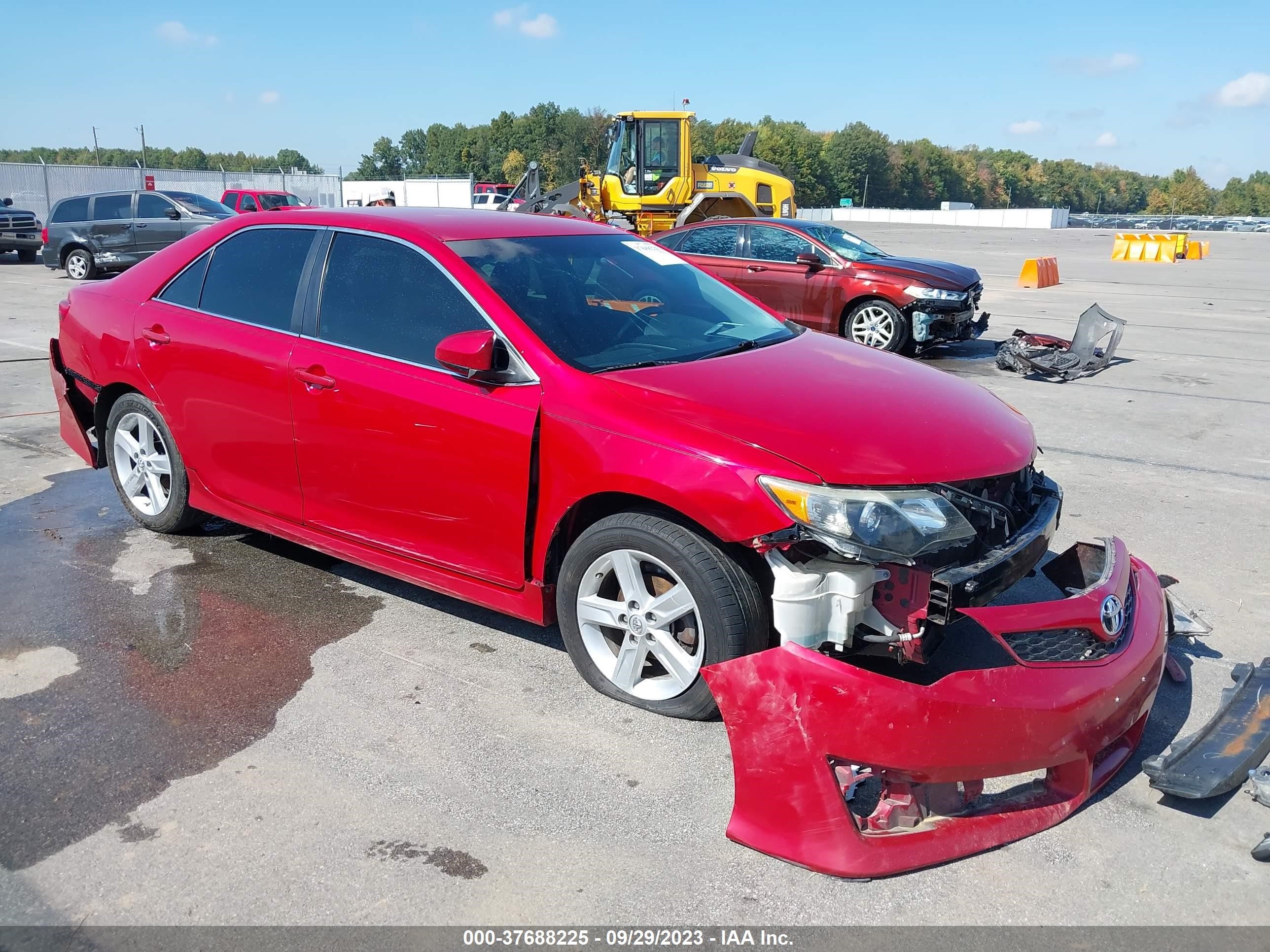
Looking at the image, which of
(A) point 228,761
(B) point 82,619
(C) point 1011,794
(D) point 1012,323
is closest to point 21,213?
(D) point 1012,323

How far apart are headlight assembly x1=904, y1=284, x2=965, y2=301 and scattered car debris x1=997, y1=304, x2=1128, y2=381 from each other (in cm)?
80

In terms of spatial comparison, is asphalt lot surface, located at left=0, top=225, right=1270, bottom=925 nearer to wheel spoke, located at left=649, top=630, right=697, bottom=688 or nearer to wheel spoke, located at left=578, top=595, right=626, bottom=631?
wheel spoke, located at left=649, top=630, right=697, bottom=688

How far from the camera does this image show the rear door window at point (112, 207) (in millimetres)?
20516

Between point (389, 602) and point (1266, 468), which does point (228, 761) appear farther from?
point (1266, 468)

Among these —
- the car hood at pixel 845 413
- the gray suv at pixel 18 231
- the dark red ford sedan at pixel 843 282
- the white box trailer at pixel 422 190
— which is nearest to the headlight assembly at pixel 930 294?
the dark red ford sedan at pixel 843 282

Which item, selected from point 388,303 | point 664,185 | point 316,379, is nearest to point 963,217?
point 664,185

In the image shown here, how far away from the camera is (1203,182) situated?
16412 cm

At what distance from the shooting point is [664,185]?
2148 cm

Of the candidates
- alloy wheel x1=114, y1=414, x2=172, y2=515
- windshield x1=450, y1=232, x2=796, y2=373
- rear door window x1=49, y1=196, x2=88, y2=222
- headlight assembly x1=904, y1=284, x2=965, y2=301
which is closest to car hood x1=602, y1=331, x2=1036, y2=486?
windshield x1=450, y1=232, x2=796, y2=373

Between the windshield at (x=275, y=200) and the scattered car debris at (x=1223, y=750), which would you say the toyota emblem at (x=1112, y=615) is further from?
the windshield at (x=275, y=200)

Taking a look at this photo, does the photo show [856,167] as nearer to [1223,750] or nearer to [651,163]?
[651,163]

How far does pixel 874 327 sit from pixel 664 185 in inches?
442

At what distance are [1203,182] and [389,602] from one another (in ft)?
628

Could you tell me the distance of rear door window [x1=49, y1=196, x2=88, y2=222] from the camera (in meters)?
20.8
